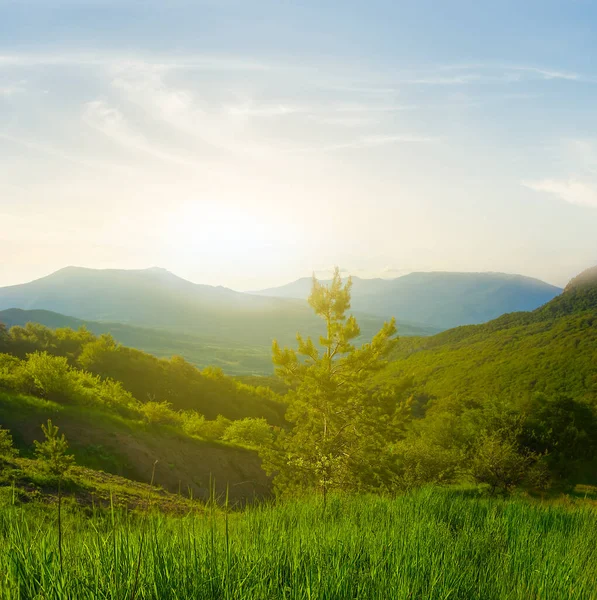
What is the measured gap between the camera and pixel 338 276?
71.1ft

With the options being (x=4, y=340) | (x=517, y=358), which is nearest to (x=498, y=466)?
(x=4, y=340)

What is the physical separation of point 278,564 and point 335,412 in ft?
55.1

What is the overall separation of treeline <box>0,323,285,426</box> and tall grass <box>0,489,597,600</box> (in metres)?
43.9

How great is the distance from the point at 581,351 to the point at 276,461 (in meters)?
114

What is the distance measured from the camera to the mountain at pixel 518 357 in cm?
9600

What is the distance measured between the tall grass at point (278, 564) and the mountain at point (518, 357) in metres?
62.0

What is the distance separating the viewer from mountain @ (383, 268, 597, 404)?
96.0 m

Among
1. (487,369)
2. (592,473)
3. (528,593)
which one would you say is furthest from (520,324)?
(528,593)

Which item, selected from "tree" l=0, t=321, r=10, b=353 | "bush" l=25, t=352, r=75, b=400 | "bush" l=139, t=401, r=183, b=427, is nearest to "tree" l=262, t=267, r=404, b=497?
"bush" l=139, t=401, r=183, b=427

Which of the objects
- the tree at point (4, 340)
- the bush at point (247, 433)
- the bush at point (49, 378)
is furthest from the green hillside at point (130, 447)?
the tree at point (4, 340)

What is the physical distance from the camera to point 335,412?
19.6 meters

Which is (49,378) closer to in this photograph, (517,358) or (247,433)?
(247,433)

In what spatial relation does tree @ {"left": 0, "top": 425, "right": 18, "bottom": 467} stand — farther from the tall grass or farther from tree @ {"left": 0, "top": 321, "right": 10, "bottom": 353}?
tree @ {"left": 0, "top": 321, "right": 10, "bottom": 353}

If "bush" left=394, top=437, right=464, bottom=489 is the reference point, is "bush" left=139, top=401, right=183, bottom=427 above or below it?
above
